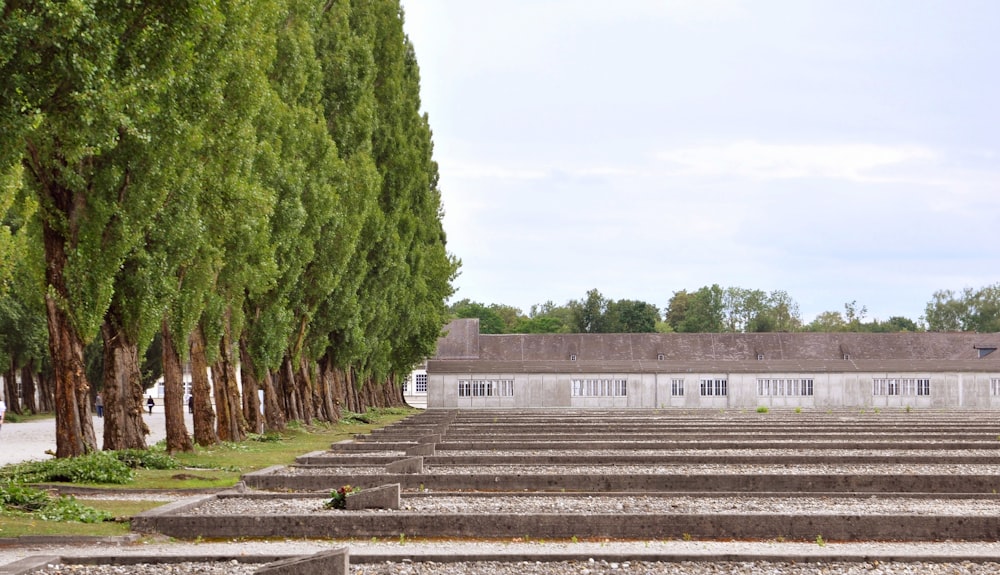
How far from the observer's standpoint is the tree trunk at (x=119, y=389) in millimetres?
21453

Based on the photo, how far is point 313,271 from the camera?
34031mm

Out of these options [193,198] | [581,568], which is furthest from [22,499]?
[193,198]

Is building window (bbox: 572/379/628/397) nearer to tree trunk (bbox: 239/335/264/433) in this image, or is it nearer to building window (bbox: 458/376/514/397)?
building window (bbox: 458/376/514/397)

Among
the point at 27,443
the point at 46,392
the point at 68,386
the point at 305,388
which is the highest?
the point at 68,386

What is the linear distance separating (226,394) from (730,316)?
117 meters

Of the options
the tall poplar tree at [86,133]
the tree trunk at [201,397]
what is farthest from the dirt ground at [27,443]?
the tall poplar tree at [86,133]

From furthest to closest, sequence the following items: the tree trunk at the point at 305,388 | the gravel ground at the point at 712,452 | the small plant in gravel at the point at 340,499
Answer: the tree trunk at the point at 305,388, the gravel ground at the point at 712,452, the small plant in gravel at the point at 340,499

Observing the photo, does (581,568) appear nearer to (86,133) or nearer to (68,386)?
(86,133)

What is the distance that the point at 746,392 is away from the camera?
7362 cm

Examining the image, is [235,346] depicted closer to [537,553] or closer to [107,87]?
[107,87]

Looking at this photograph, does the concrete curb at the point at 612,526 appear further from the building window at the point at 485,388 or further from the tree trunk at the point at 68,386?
the building window at the point at 485,388

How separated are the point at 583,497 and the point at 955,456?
9.69 metres

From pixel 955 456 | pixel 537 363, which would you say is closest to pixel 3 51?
pixel 955 456

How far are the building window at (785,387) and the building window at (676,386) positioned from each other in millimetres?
4485
